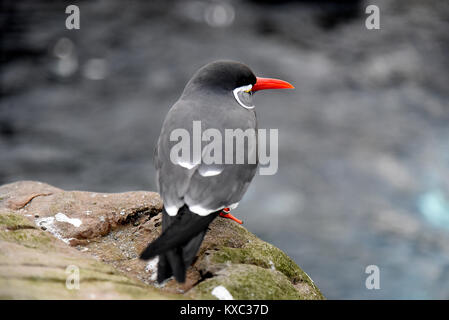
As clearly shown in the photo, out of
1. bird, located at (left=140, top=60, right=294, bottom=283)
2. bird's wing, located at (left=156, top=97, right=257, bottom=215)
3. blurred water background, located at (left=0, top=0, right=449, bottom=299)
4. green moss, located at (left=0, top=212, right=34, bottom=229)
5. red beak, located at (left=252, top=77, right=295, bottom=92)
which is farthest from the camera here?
blurred water background, located at (left=0, top=0, right=449, bottom=299)

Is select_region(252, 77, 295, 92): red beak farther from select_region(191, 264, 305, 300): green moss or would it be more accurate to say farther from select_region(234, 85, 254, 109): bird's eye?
select_region(191, 264, 305, 300): green moss

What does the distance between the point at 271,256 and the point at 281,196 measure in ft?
20.2

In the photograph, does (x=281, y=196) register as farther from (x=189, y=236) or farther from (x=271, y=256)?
(x=189, y=236)

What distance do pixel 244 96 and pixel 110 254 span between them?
2126mm

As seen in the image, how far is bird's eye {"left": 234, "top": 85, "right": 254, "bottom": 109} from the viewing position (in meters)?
5.09

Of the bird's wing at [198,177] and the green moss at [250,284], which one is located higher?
the bird's wing at [198,177]

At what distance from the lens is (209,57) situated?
515 inches

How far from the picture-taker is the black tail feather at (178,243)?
352 cm

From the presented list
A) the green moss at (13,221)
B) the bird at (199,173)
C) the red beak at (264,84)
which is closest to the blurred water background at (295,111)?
the red beak at (264,84)

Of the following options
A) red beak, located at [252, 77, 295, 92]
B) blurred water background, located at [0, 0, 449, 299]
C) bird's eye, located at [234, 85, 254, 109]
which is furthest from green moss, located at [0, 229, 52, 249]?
blurred water background, located at [0, 0, 449, 299]

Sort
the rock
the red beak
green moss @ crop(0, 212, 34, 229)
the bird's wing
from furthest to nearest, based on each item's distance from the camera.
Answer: the red beak → green moss @ crop(0, 212, 34, 229) → the bird's wing → the rock

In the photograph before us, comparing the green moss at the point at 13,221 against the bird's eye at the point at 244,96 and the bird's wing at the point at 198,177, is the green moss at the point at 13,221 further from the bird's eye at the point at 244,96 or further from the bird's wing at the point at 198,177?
the bird's eye at the point at 244,96

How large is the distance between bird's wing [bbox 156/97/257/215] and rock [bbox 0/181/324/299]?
54 cm
